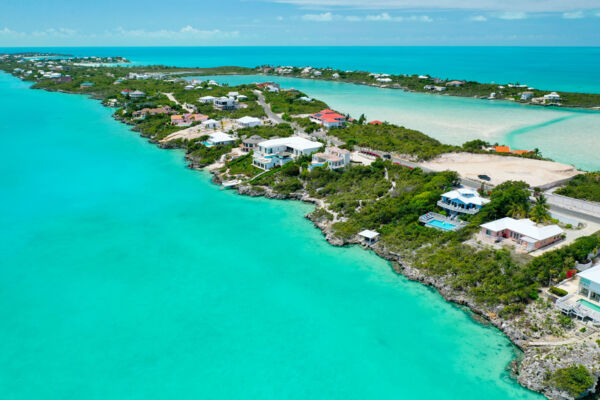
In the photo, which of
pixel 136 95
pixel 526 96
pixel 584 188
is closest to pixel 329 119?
pixel 584 188

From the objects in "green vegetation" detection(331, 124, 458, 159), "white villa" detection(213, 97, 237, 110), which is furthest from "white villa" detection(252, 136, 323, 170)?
"white villa" detection(213, 97, 237, 110)

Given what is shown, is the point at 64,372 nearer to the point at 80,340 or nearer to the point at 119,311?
the point at 80,340

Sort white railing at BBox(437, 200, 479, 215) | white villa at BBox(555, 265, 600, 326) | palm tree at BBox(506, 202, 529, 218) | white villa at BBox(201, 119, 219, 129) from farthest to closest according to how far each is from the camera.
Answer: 1. white villa at BBox(201, 119, 219, 129)
2. white railing at BBox(437, 200, 479, 215)
3. palm tree at BBox(506, 202, 529, 218)
4. white villa at BBox(555, 265, 600, 326)

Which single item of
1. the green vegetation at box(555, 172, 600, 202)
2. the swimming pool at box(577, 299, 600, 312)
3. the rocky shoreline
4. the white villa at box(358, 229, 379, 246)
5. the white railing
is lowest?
the rocky shoreline

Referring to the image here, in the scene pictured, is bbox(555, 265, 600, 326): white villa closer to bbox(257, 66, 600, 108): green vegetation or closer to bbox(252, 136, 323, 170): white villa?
bbox(252, 136, 323, 170): white villa

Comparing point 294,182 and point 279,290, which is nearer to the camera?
point 279,290

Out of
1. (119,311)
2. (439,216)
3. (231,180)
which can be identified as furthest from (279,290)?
(231,180)
